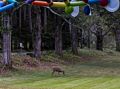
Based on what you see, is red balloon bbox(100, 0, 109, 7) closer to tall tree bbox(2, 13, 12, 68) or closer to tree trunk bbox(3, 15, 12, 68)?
tall tree bbox(2, 13, 12, 68)

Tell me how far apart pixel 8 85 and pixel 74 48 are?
85.3 feet

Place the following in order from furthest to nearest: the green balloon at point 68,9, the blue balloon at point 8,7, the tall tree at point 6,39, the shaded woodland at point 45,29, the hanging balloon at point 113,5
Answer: the shaded woodland at point 45,29, the tall tree at point 6,39, the blue balloon at point 8,7, the green balloon at point 68,9, the hanging balloon at point 113,5

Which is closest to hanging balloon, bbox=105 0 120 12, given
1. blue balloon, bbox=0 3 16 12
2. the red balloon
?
the red balloon

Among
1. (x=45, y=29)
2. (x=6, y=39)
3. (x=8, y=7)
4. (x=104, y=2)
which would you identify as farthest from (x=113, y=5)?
(x=45, y=29)

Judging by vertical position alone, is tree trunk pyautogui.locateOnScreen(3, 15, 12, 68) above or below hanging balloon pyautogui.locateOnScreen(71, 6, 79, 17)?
below

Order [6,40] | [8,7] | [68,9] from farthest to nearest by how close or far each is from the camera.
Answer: [6,40], [8,7], [68,9]

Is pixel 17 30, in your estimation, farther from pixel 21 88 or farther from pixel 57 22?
pixel 21 88

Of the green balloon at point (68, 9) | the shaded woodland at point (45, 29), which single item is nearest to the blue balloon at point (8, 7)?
the green balloon at point (68, 9)

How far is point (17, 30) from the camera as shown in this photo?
134 ft

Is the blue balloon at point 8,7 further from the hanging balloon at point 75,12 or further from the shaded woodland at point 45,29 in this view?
the shaded woodland at point 45,29

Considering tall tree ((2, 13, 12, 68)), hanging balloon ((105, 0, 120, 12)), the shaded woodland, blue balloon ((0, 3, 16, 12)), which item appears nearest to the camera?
hanging balloon ((105, 0, 120, 12))

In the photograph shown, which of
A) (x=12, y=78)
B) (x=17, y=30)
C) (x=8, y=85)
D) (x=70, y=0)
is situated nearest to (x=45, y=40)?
(x=17, y=30)

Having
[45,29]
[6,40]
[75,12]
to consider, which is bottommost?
[6,40]

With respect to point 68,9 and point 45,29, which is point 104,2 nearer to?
point 68,9
